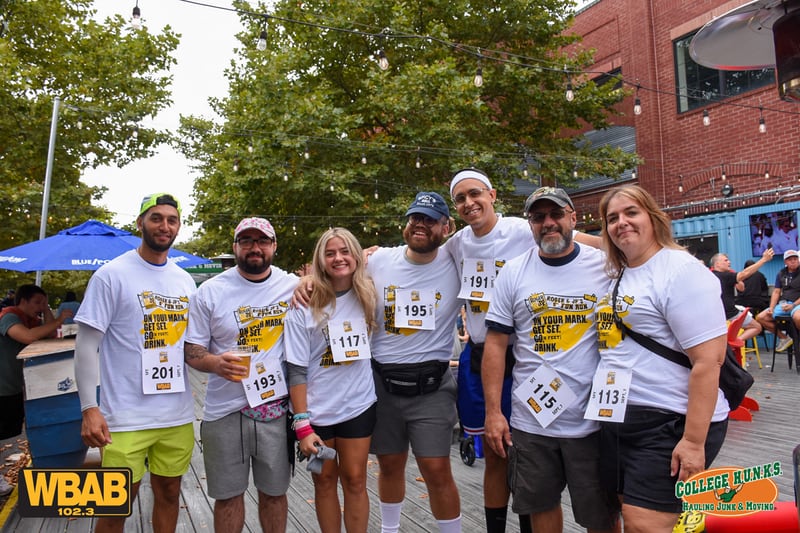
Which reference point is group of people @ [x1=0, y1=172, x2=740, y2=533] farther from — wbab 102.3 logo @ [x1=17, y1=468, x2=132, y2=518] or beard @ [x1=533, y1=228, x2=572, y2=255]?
Answer: wbab 102.3 logo @ [x1=17, y1=468, x2=132, y2=518]

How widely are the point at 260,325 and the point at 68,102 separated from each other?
9.42 metres

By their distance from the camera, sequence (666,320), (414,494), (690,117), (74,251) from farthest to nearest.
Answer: (690,117) → (74,251) → (414,494) → (666,320)

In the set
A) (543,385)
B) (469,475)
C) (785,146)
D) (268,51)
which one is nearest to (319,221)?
(268,51)

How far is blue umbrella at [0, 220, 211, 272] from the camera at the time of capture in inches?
251

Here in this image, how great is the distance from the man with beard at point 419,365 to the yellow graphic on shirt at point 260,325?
57 cm

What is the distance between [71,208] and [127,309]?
855 cm

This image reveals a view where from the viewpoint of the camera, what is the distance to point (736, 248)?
13.9 meters

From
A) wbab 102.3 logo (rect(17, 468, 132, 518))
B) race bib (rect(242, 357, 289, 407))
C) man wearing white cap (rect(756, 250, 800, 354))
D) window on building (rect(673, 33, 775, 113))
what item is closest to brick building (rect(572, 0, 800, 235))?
window on building (rect(673, 33, 775, 113))

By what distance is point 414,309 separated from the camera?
10.7ft

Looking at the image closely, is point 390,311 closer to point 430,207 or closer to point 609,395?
point 430,207

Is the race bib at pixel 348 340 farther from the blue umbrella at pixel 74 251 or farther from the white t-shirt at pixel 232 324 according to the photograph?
the blue umbrella at pixel 74 251

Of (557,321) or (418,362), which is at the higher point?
(557,321)

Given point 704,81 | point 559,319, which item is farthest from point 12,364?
point 704,81

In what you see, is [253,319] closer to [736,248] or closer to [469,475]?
[469,475]
